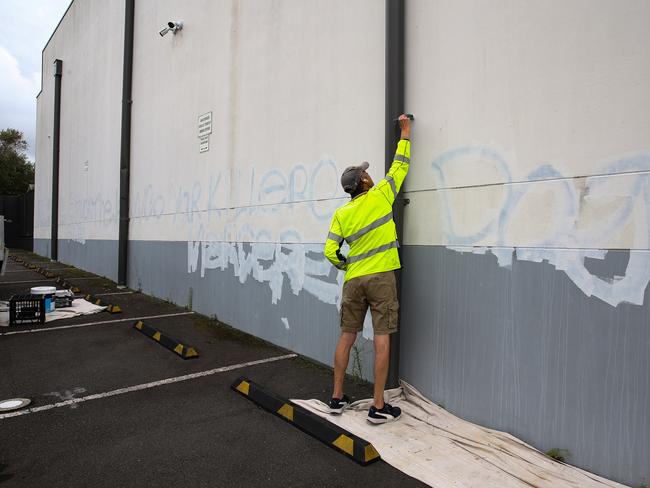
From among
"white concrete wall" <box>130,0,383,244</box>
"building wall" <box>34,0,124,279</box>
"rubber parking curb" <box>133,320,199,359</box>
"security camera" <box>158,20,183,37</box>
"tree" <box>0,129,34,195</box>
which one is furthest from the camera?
"tree" <box>0,129,34,195</box>

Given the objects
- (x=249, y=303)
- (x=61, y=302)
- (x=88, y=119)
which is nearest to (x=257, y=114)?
(x=249, y=303)

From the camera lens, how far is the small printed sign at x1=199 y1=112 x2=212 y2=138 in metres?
6.75

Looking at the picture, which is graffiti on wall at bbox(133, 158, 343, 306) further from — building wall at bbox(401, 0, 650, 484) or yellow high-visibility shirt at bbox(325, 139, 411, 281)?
building wall at bbox(401, 0, 650, 484)

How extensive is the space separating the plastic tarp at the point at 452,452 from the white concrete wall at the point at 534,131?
3.69 ft

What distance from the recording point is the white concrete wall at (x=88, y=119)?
10.9m

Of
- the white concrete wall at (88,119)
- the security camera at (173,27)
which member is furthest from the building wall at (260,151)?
the white concrete wall at (88,119)

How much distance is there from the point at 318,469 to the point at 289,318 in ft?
8.40

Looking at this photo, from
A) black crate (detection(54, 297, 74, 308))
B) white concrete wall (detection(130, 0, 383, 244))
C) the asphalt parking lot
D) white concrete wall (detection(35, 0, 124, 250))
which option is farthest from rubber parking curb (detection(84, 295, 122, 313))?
white concrete wall (detection(35, 0, 124, 250))

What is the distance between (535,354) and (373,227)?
4.65 feet

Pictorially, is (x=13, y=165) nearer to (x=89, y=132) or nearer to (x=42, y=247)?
(x=42, y=247)

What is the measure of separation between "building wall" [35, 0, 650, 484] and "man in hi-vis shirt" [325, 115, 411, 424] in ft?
1.32

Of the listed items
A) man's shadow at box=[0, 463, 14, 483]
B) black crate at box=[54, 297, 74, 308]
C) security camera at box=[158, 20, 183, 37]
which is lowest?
man's shadow at box=[0, 463, 14, 483]

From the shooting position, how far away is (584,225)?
8.56 feet

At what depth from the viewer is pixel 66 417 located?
3354mm
